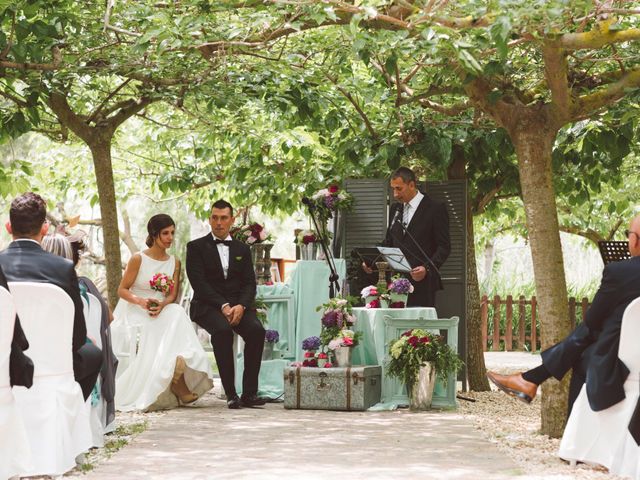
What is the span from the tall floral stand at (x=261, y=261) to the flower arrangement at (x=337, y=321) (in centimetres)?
132

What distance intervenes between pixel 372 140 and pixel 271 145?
163 cm

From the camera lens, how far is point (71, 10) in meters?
8.80

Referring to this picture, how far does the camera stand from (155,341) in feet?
30.4

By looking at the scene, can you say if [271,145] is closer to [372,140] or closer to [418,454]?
[372,140]

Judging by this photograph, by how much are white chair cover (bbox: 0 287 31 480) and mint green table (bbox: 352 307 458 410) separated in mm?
4534

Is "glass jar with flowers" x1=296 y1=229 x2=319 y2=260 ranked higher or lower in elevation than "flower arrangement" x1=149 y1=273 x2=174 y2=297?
higher

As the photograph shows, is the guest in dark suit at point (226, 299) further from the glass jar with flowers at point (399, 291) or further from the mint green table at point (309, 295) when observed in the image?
the glass jar with flowers at point (399, 291)

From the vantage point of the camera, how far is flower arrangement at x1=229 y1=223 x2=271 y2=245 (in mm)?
10672

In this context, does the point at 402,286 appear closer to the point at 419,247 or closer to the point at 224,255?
the point at 419,247

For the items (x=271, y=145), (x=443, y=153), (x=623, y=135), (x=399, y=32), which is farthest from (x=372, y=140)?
(x=399, y=32)

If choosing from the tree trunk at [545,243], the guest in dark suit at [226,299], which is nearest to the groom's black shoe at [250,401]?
the guest in dark suit at [226,299]

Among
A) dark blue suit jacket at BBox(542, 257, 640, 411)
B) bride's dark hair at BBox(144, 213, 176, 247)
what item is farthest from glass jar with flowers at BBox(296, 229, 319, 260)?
dark blue suit jacket at BBox(542, 257, 640, 411)

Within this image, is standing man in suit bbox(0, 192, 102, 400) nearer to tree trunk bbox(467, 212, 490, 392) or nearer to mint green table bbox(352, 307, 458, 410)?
mint green table bbox(352, 307, 458, 410)

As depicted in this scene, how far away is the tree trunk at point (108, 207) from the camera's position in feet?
35.4
